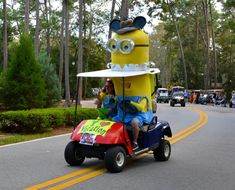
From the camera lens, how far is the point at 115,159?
7625mm

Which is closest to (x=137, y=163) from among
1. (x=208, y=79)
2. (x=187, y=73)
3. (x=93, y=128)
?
(x=93, y=128)

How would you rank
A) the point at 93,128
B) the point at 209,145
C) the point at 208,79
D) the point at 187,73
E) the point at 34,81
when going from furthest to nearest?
the point at 187,73
the point at 208,79
the point at 34,81
the point at 209,145
the point at 93,128

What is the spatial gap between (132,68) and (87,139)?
1948mm

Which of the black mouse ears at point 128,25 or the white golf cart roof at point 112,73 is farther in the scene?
the black mouse ears at point 128,25

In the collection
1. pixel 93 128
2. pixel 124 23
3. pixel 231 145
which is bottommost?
pixel 231 145

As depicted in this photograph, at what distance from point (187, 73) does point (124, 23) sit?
63.2 m

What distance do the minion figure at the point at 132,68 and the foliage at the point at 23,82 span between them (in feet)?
38.3

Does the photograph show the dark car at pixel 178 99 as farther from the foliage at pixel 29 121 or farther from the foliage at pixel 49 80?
Result: the foliage at pixel 29 121

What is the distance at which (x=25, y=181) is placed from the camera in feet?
22.6

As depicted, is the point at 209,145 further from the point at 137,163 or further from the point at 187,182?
the point at 187,182

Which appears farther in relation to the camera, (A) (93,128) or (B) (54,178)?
(A) (93,128)

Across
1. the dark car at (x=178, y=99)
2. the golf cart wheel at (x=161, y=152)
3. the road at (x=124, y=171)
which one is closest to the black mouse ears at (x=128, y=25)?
the golf cart wheel at (x=161, y=152)

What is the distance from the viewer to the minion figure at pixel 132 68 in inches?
339

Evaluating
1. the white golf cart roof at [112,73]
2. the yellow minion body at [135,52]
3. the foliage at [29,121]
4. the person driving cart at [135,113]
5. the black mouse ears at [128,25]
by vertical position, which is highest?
the black mouse ears at [128,25]
